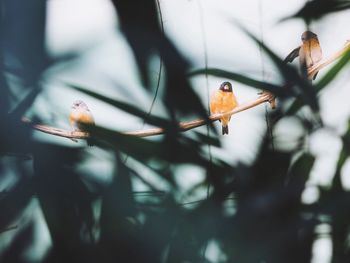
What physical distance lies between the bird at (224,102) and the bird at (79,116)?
0.80 ft

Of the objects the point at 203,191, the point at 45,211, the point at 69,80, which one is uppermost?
the point at 69,80

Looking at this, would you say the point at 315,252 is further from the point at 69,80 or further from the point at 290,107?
the point at 69,80

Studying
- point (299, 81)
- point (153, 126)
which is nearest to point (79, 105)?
point (153, 126)

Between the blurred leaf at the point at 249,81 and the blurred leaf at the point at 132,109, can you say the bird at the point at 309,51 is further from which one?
the blurred leaf at the point at 132,109

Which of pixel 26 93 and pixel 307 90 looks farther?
pixel 26 93

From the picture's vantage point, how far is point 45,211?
31.6 inches

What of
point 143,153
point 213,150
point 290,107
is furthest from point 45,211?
point 290,107

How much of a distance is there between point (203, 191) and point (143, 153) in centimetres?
14

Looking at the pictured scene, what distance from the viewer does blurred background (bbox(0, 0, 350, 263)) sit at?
766 millimetres

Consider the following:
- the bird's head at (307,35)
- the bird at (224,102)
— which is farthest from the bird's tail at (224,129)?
the bird's head at (307,35)

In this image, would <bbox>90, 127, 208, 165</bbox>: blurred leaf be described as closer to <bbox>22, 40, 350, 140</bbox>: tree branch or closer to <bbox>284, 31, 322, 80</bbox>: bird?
<bbox>22, 40, 350, 140</bbox>: tree branch

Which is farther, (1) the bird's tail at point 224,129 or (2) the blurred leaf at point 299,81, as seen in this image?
(1) the bird's tail at point 224,129

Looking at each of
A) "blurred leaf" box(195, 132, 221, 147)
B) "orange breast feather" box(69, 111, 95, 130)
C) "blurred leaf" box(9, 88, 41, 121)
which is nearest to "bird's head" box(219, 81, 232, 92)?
"blurred leaf" box(195, 132, 221, 147)

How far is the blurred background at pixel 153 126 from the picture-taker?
0.77m
